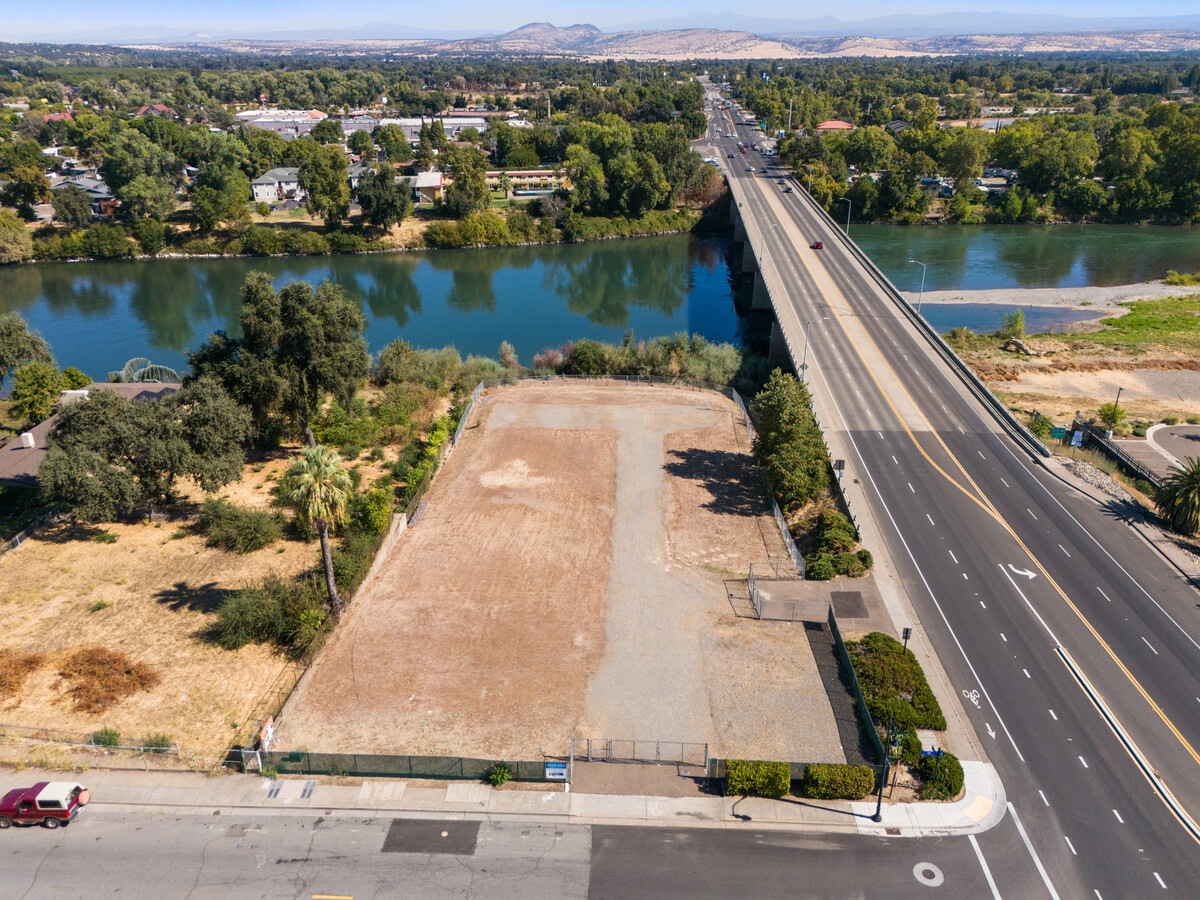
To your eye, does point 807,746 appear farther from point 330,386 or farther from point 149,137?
point 149,137

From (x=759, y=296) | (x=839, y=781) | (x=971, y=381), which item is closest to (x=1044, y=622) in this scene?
(x=839, y=781)

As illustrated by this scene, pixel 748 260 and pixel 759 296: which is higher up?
pixel 748 260

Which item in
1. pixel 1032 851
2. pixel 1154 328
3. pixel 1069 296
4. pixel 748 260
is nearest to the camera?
pixel 1032 851

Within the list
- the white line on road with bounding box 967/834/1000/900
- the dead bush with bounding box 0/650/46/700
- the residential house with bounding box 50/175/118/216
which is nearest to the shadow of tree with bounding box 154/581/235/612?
the dead bush with bounding box 0/650/46/700

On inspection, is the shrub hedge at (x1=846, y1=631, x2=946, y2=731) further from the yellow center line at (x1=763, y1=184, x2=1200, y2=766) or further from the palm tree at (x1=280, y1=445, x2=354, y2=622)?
the palm tree at (x1=280, y1=445, x2=354, y2=622)

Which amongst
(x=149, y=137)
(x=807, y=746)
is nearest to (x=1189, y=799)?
(x=807, y=746)

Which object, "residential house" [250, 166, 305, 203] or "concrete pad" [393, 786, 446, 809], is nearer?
"concrete pad" [393, 786, 446, 809]

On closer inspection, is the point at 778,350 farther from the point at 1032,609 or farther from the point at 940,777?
the point at 940,777
